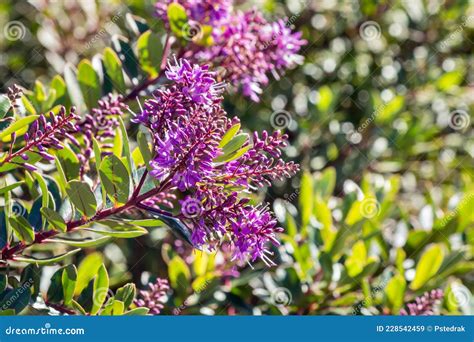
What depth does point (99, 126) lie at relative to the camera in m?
1.34

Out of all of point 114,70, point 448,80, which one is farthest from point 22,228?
point 448,80

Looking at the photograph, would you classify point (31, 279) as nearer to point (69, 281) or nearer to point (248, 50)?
point (69, 281)

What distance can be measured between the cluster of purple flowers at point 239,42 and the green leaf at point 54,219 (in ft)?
1.83

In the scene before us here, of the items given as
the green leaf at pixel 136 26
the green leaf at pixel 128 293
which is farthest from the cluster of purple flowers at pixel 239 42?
the green leaf at pixel 128 293

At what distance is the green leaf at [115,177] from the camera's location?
1.09 metres

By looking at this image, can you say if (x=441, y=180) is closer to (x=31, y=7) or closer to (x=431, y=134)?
(x=431, y=134)

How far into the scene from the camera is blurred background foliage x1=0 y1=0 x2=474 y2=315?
1716 mm

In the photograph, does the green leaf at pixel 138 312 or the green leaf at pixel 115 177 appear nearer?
the green leaf at pixel 115 177

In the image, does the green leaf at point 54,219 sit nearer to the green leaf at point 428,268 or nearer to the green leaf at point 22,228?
the green leaf at point 22,228

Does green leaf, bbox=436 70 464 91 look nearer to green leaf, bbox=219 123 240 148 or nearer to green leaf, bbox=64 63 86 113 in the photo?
green leaf, bbox=64 63 86 113

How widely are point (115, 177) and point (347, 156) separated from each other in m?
1.32

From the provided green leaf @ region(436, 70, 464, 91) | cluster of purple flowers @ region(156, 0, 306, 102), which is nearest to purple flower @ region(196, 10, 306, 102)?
cluster of purple flowers @ region(156, 0, 306, 102)

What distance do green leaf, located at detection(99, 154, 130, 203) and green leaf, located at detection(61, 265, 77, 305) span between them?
9.3 inches

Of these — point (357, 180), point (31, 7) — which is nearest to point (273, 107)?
point (357, 180)
